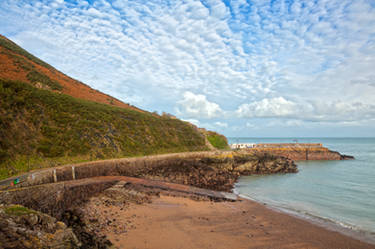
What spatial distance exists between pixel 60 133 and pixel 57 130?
1.26 ft

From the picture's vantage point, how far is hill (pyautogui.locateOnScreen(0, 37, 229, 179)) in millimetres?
15844

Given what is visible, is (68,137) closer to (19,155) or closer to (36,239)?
(19,155)

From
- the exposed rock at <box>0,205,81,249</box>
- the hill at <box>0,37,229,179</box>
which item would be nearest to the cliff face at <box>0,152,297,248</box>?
the exposed rock at <box>0,205,81,249</box>

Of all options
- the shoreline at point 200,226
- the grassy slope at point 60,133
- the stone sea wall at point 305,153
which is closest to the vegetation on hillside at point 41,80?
the grassy slope at point 60,133

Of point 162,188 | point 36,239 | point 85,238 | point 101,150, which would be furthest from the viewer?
point 101,150

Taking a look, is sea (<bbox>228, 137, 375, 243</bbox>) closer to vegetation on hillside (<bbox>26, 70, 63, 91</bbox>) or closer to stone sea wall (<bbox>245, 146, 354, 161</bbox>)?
stone sea wall (<bbox>245, 146, 354, 161</bbox>)

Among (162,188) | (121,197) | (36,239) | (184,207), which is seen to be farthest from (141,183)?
(36,239)

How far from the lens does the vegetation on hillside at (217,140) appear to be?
40838mm

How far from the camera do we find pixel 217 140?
138ft

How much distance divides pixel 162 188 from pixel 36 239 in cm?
1059

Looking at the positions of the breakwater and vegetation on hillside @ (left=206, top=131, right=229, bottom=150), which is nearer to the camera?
the breakwater

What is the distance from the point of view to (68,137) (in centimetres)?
2014

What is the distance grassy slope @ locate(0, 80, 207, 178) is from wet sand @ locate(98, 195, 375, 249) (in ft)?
29.2

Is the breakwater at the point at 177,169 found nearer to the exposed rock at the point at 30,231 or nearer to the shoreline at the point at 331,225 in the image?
the shoreline at the point at 331,225
